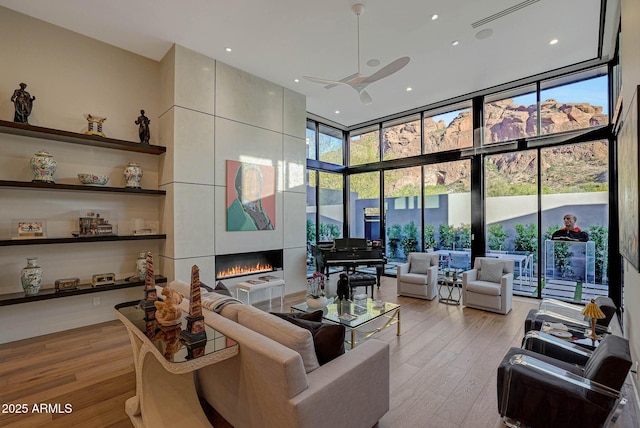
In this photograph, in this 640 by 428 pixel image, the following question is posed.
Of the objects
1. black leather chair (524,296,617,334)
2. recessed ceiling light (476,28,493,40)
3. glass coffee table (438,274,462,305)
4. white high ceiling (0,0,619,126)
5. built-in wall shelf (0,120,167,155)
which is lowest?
glass coffee table (438,274,462,305)

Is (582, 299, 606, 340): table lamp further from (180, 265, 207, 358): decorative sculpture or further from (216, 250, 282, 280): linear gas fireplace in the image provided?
(216, 250, 282, 280): linear gas fireplace

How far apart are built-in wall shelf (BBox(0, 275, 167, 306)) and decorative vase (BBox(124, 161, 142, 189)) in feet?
Answer: 4.75

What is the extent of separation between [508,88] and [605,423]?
19.2ft

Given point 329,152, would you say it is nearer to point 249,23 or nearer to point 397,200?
point 397,200

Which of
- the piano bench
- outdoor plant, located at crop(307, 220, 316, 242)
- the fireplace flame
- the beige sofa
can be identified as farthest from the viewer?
outdoor plant, located at crop(307, 220, 316, 242)

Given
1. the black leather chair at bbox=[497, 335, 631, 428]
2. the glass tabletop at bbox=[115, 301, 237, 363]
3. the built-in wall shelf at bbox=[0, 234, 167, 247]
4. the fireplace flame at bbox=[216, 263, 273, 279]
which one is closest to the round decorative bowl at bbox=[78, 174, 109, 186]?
the built-in wall shelf at bbox=[0, 234, 167, 247]

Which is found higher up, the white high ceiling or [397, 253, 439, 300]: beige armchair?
the white high ceiling

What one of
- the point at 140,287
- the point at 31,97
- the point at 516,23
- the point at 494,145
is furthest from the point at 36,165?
the point at 494,145

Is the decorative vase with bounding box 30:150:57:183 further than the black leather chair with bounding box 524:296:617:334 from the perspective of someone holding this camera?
Yes

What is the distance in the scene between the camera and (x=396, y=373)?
292 centimetres

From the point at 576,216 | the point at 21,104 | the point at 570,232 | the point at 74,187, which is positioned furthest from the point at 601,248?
the point at 21,104

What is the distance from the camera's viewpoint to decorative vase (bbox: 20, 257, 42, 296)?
11.7 ft

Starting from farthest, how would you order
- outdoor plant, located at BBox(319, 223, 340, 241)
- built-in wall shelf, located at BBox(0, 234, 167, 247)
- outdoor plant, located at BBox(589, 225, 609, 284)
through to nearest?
outdoor plant, located at BBox(319, 223, 340, 241) → outdoor plant, located at BBox(589, 225, 609, 284) → built-in wall shelf, located at BBox(0, 234, 167, 247)

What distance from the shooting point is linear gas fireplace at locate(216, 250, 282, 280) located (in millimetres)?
5145
